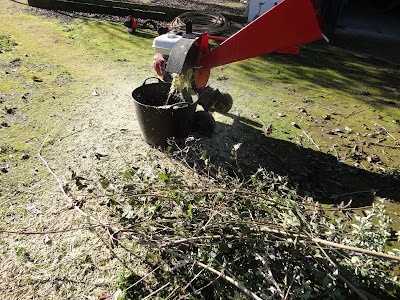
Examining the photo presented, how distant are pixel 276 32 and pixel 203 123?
4.57 feet

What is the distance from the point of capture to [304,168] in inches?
131

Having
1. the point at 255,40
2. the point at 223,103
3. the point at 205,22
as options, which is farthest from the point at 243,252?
the point at 205,22

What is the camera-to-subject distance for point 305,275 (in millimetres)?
1896

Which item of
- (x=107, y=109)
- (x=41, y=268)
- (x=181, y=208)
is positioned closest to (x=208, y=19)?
(x=107, y=109)

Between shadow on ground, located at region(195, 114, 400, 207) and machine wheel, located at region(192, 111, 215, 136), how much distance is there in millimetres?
104

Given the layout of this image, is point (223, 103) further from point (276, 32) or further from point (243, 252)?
point (243, 252)

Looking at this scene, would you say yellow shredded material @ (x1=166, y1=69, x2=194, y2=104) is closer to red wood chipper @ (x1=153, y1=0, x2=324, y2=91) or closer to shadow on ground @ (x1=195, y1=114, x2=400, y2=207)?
red wood chipper @ (x1=153, y1=0, x2=324, y2=91)

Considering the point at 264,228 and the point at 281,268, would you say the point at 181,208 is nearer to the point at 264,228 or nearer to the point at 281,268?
the point at 264,228

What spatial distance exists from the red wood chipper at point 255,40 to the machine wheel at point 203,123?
1.51 feet

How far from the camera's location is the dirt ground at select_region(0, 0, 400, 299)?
2.17 meters

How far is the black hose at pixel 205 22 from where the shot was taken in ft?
17.2

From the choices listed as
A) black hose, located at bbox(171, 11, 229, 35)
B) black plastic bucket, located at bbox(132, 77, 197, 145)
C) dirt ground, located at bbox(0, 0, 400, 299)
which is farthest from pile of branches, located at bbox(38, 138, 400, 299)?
black hose, located at bbox(171, 11, 229, 35)

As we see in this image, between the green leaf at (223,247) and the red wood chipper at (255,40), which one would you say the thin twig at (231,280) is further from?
the red wood chipper at (255,40)

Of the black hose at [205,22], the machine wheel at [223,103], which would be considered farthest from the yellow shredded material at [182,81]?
the black hose at [205,22]
